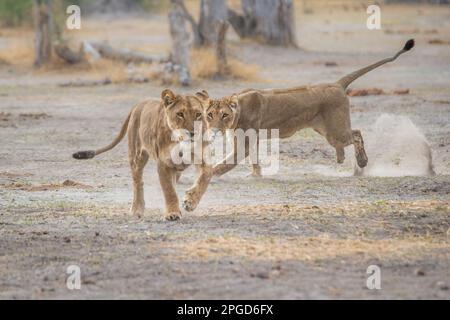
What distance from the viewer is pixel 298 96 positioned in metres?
10.1

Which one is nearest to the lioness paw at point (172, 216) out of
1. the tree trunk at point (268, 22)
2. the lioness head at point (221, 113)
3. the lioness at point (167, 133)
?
the lioness at point (167, 133)

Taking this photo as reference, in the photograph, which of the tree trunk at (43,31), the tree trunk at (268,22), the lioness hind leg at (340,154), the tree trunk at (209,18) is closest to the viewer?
the lioness hind leg at (340,154)

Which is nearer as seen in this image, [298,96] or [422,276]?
[422,276]

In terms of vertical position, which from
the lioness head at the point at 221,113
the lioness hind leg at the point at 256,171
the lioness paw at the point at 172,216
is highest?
the lioness head at the point at 221,113

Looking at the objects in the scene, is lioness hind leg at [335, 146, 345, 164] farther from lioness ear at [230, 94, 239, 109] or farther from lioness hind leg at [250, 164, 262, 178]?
lioness ear at [230, 94, 239, 109]

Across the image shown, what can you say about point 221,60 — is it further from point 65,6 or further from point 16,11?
point 16,11

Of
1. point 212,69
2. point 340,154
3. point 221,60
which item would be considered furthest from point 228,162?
point 221,60

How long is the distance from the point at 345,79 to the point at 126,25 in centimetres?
2076

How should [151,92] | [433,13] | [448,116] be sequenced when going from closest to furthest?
[448,116], [151,92], [433,13]

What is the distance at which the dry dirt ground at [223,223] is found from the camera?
5789 millimetres

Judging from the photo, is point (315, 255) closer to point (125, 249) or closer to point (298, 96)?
point (125, 249)

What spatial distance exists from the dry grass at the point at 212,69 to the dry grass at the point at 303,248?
11.6 metres

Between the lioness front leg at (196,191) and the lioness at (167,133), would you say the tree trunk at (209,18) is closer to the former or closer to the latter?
the lioness at (167,133)

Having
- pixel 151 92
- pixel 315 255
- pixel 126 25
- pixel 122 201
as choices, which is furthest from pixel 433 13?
pixel 315 255
